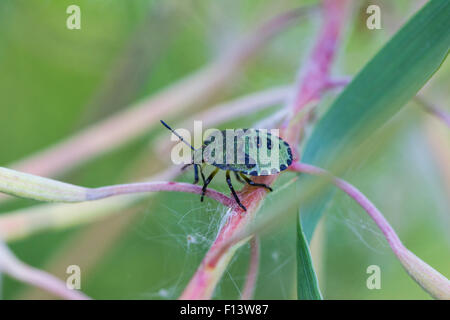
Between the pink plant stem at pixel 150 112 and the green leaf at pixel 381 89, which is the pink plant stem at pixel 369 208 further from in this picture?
the pink plant stem at pixel 150 112

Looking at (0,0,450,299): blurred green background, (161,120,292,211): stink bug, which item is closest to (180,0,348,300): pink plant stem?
(161,120,292,211): stink bug

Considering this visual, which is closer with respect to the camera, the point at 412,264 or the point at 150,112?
the point at 412,264

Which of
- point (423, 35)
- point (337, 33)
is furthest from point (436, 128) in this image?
point (423, 35)

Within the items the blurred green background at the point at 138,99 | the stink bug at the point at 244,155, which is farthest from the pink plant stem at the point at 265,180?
the blurred green background at the point at 138,99

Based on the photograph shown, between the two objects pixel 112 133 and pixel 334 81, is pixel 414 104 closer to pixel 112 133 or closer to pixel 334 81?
pixel 334 81

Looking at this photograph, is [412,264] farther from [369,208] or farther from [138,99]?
[138,99]

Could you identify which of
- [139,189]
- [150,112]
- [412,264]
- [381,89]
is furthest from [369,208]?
[150,112]
